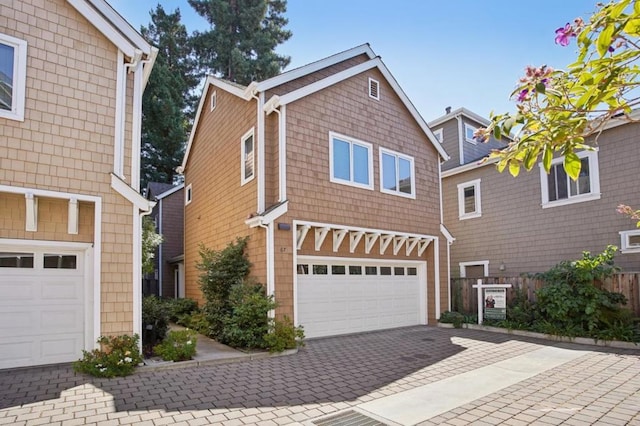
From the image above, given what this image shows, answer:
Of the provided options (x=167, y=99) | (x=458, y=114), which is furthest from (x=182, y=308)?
(x=167, y=99)

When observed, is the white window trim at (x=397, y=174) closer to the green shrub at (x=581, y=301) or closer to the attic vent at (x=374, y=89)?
the attic vent at (x=374, y=89)

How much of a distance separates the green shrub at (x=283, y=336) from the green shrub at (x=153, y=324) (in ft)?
8.08

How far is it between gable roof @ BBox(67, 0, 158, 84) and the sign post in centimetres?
1151

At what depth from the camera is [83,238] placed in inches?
328

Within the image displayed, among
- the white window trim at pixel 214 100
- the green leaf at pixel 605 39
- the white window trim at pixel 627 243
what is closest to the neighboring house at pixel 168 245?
the white window trim at pixel 214 100

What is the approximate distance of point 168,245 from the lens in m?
20.7

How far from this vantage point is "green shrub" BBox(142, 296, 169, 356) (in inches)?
372

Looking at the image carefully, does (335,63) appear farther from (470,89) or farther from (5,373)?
(5,373)

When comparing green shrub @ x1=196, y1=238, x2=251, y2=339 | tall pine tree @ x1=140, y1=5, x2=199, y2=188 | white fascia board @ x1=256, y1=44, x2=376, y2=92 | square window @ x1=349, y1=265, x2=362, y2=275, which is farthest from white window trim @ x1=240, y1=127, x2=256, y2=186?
tall pine tree @ x1=140, y1=5, x2=199, y2=188

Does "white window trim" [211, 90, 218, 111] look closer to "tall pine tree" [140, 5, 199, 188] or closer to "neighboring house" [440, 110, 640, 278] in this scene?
"neighboring house" [440, 110, 640, 278]

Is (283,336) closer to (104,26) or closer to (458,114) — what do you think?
(104,26)

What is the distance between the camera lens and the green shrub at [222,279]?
36.9 feet

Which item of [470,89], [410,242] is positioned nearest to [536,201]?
[410,242]

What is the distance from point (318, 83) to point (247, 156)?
9.65 feet
